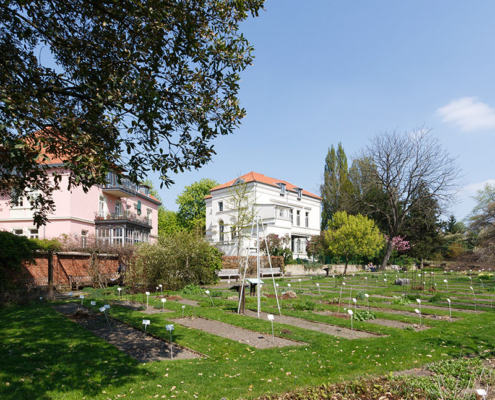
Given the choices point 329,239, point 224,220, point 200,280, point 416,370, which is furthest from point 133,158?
point 224,220

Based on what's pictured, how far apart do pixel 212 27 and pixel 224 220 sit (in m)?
36.6

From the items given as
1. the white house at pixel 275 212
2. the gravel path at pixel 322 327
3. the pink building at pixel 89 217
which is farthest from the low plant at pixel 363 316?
the white house at pixel 275 212

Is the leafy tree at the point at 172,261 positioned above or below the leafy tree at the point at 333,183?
below

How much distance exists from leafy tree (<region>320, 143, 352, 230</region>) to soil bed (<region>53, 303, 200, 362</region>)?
4639 centimetres

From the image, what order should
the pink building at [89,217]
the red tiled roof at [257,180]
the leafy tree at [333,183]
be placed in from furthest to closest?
the leafy tree at [333,183]
the red tiled roof at [257,180]
the pink building at [89,217]

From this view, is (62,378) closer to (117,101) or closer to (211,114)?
(117,101)

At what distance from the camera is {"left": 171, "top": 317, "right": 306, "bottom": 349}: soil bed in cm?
707

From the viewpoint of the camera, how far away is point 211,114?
719 cm

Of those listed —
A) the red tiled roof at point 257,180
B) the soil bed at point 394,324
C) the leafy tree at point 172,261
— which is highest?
the red tiled roof at point 257,180

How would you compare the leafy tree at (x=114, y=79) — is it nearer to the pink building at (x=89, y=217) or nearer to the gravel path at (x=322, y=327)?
the gravel path at (x=322, y=327)

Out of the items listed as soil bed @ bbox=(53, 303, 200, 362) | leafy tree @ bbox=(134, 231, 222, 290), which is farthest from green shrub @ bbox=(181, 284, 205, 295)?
soil bed @ bbox=(53, 303, 200, 362)

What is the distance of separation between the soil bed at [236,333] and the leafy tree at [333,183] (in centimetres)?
4557

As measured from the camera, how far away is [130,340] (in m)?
7.29

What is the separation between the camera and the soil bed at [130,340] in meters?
6.24
